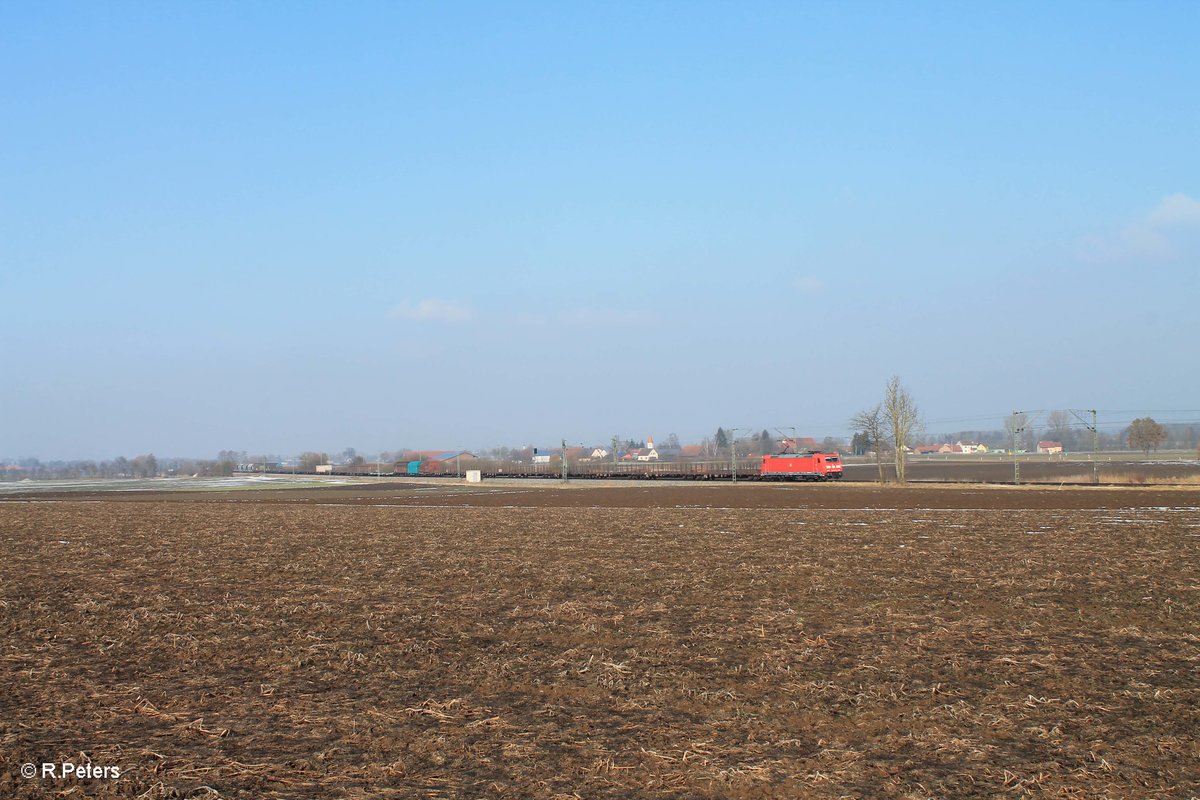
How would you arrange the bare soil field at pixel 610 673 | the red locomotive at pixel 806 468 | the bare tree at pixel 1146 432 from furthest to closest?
the bare tree at pixel 1146 432, the red locomotive at pixel 806 468, the bare soil field at pixel 610 673

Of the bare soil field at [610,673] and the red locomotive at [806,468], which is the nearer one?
the bare soil field at [610,673]

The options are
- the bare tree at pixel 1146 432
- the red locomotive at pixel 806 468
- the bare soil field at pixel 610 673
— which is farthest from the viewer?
the bare tree at pixel 1146 432

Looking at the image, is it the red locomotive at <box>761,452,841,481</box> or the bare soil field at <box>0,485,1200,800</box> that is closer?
the bare soil field at <box>0,485,1200,800</box>

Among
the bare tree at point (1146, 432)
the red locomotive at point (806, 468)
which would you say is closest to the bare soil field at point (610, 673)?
the red locomotive at point (806, 468)

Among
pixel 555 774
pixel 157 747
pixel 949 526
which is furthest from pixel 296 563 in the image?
pixel 949 526

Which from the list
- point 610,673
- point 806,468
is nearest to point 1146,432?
point 806,468

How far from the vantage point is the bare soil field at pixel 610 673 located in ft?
19.9

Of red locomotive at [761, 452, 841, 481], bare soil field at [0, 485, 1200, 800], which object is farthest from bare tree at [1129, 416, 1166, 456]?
bare soil field at [0, 485, 1200, 800]

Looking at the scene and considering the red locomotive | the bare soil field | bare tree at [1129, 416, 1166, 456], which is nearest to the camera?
the bare soil field

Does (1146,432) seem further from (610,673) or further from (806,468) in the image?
(610,673)

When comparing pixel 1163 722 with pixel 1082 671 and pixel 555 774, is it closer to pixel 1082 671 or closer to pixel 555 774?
pixel 1082 671

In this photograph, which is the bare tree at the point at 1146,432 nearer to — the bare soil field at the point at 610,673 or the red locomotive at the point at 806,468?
the red locomotive at the point at 806,468

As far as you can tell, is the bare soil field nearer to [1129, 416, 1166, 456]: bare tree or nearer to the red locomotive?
the red locomotive

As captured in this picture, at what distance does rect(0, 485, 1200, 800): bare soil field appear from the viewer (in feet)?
19.9
